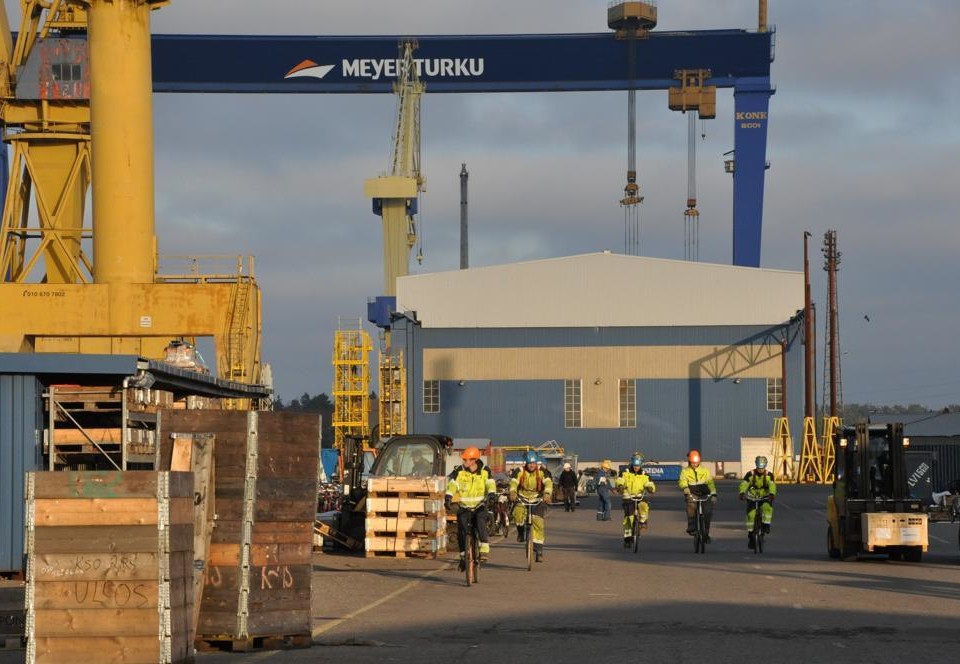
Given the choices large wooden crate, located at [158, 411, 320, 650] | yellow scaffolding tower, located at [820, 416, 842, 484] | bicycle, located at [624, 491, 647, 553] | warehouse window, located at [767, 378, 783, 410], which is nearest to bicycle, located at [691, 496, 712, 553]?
bicycle, located at [624, 491, 647, 553]

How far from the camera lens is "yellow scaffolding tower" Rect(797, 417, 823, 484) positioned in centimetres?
7125

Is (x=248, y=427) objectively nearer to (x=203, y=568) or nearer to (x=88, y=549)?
(x=203, y=568)

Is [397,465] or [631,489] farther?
[397,465]

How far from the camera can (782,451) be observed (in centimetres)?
7419

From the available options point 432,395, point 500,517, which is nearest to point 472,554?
point 500,517

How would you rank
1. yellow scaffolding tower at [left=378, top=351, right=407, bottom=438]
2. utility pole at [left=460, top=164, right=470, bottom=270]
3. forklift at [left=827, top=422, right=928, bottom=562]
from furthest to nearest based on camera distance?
utility pole at [left=460, top=164, right=470, bottom=270]
yellow scaffolding tower at [left=378, top=351, right=407, bottom=438]
forklift at [left=827, top=422, right=928, bottom=562]

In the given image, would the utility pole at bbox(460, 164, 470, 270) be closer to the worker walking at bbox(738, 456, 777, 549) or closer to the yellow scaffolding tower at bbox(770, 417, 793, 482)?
the yellow scaffolding tower at bbox(770, 417, 793, 482)

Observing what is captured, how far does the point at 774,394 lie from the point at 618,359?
7824mm

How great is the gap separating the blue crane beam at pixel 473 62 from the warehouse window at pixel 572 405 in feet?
60.8

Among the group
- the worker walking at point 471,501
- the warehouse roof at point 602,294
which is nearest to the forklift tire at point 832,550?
the worker walking at point 471,501

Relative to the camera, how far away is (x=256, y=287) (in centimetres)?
3112

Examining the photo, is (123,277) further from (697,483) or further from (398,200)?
(398,200)

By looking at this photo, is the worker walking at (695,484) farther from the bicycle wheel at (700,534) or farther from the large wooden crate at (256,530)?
the large wooden crate at (256,530)

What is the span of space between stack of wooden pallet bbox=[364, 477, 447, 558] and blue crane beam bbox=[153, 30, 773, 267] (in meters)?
39.0
